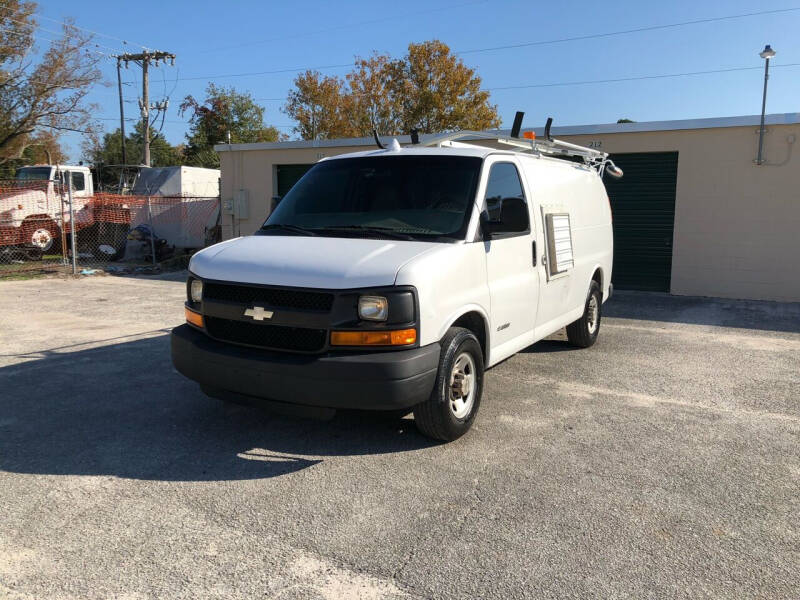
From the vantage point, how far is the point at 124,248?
17969 mm

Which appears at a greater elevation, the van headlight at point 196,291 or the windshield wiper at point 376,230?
the windshield wiper at point 376,230

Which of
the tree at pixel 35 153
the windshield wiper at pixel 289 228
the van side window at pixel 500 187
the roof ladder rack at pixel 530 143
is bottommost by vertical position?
the windshield wiper at pixel 289 228

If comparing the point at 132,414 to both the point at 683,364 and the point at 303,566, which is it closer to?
the point at 303,566

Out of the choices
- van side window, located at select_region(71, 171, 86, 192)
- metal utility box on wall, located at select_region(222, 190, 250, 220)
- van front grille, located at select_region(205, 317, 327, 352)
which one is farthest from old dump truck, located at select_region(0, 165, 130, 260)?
van front grille, located at select_region(205, 317, 327, 352)

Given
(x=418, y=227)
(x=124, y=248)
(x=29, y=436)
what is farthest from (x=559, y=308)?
(x=124, y=248)

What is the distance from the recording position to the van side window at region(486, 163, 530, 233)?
16.6ft

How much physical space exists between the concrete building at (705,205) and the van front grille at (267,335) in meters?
10.5

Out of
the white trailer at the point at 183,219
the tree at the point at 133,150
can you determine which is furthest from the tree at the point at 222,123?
the white trailer at the point at 183,219

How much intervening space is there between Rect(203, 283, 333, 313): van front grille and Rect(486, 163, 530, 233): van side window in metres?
1.57

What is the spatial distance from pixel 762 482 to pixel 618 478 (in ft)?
2.92

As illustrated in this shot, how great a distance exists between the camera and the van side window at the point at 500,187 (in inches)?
199

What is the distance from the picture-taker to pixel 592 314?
7.79 m

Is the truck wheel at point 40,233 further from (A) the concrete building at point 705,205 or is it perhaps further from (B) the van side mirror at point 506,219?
(B) the van side mirror at point 506,219

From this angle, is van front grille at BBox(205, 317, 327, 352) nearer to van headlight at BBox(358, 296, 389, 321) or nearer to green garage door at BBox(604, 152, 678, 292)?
van headlight at BBox(358, 296, 389, 321)
